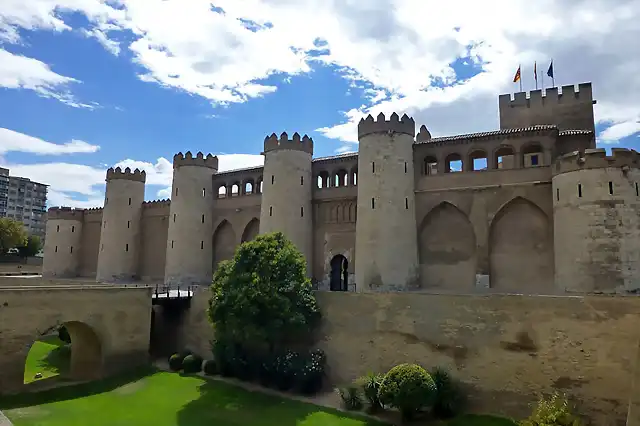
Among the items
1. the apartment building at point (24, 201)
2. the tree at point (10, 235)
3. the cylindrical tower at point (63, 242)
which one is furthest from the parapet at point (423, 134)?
the apartment building at point (24, 201)

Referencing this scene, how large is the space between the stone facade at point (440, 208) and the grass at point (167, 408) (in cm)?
849

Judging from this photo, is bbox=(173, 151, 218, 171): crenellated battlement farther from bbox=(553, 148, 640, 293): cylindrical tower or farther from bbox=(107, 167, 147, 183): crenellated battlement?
bbox=(553, 148, 640, 293): cylindrical tower

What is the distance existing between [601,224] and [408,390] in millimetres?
10939

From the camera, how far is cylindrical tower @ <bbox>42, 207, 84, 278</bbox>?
4272cm

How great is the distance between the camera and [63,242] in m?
43.1

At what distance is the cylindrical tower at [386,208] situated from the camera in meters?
24.5

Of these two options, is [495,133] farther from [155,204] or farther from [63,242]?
[63,242]

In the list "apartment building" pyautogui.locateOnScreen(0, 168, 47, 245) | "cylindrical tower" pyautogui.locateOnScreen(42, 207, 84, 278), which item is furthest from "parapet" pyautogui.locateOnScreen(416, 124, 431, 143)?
"apartment building" pyautogui.locateOnScreen(0, 168, 47, 245)

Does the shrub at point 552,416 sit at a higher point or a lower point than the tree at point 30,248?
lower

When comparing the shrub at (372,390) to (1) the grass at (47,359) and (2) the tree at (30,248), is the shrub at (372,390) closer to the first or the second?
(1) the grass at (47,359)

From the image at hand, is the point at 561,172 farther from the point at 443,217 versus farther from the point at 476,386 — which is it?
the point at 476,386

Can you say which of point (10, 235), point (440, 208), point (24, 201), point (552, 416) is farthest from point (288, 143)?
point (24, 201)

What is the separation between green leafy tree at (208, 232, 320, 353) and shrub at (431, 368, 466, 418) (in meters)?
5.85

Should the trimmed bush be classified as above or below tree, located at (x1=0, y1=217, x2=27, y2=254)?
below
